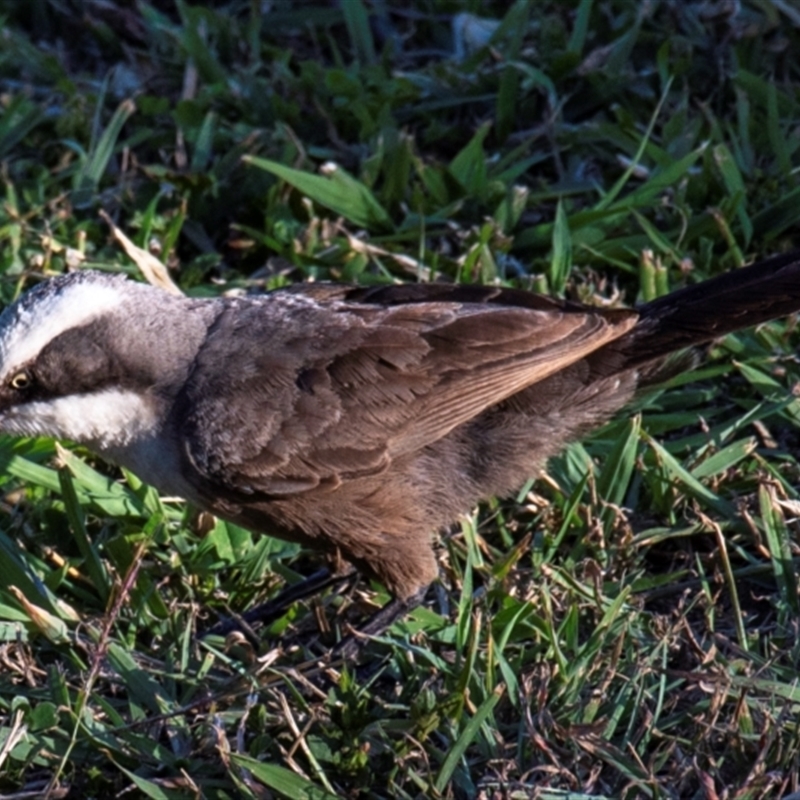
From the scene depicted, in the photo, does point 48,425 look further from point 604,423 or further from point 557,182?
point 557,182

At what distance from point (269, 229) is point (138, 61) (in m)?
1.80

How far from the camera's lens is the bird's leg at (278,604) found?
5223 mm

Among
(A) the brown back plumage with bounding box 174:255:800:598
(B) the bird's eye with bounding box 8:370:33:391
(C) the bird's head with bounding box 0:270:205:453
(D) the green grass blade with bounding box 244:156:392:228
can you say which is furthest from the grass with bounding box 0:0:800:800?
(B) the bird's eye with bounding box 8:370:33:391

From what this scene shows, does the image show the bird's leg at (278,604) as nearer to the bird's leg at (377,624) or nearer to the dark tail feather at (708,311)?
the bird's leg at (377,624)

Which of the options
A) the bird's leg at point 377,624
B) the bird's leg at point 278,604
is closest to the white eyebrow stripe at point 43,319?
the bird's leg at point 278,604

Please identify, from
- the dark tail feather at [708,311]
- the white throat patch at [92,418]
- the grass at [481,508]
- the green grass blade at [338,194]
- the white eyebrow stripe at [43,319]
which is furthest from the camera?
the green grass blade at [338,194]

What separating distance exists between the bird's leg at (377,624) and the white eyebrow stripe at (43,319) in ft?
4.50

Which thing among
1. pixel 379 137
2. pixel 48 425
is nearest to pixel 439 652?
pixel 48 425

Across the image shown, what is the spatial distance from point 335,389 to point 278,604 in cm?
80

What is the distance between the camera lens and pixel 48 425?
16.5ft

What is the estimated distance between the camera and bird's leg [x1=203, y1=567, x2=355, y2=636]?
522 cm

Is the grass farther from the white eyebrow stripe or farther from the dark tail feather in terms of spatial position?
the white eyebrow stripe

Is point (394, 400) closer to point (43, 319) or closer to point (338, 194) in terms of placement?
point (43, 319)

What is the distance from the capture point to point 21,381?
4941 millimetres
